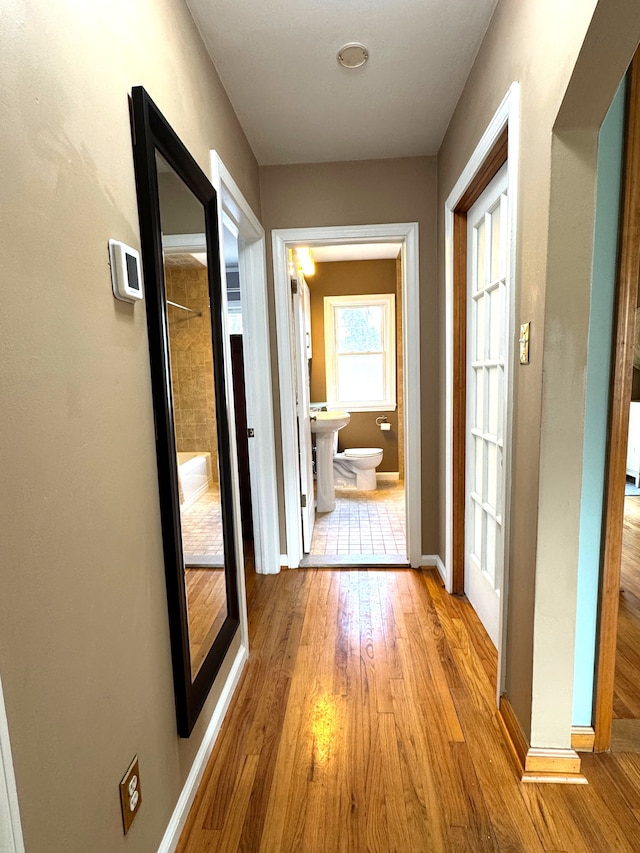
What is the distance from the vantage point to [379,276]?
506 cm

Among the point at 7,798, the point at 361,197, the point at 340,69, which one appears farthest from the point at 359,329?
the point at 7,798

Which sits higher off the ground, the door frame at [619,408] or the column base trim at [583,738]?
the door frame at [619,408]

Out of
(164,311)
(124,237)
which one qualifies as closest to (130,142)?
(124,237)

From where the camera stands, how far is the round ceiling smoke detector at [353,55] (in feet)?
5.30

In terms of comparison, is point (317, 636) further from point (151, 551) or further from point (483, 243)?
point (483, 243)

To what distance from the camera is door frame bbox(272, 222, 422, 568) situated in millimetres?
2494

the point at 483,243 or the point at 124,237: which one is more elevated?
the point at 483,243

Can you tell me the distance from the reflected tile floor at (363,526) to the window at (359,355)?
4.00ft

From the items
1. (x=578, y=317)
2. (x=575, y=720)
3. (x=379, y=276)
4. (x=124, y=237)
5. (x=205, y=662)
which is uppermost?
(x=379, y=276)

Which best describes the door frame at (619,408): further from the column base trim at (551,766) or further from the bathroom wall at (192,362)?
the bathroom wall at (192,362)

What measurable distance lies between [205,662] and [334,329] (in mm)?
4303

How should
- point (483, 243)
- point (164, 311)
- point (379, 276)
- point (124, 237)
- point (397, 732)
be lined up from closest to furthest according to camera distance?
point (124, 237) < point (164, 311) < point (397, 732) < point (483, 243) < point (379, 276)

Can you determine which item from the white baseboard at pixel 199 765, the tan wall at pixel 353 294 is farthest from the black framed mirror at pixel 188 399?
the tan wall at pixel 353 294

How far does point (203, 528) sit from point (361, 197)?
2046mm
